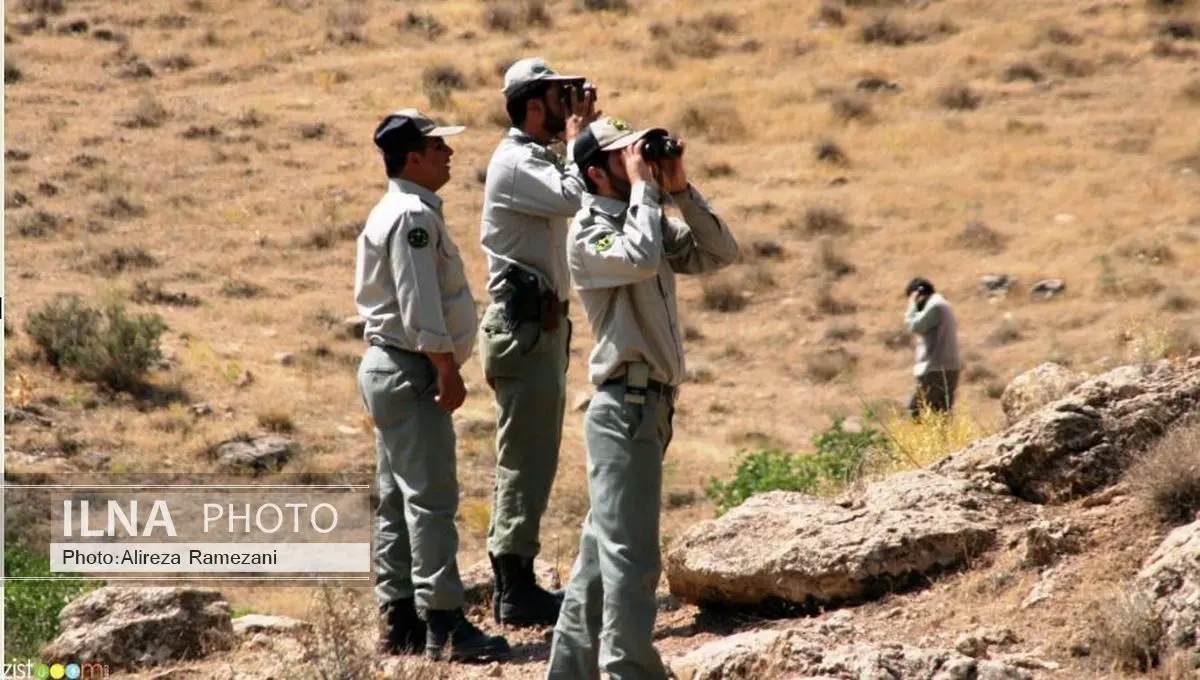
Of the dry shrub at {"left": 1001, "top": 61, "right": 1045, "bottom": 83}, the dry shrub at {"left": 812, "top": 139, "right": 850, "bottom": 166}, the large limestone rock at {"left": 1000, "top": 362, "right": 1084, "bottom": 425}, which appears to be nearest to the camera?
the large limestone rock at {"left": 1000, "top": 362, "right": 1084, "bottom": 425}

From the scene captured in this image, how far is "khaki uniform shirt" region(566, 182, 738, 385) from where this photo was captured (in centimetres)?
528

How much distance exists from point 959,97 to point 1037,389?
939 inches

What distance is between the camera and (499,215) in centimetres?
680

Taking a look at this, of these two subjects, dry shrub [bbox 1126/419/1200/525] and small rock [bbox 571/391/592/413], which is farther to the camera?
small rock [bbox 571/391/592/413]

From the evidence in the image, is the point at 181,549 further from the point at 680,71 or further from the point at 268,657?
the point at 680,71

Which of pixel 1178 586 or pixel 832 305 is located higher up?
pixel 1178 586

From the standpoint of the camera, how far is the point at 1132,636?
5547mm

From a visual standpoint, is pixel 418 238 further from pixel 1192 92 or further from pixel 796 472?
pixel 1192 92

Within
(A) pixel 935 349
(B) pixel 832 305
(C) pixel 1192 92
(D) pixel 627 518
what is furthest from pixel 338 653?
(C) pixel 1192 92

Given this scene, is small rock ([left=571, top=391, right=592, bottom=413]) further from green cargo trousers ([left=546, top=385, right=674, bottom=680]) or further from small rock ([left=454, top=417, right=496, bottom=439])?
green cargo trousers ([left=546, top=385, right=674, bottom=680])

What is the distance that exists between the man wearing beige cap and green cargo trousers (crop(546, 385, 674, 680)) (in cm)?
135

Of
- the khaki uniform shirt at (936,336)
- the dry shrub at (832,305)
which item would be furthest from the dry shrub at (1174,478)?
the dry shrub at (832,305)

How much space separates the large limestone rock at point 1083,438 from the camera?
269 inches

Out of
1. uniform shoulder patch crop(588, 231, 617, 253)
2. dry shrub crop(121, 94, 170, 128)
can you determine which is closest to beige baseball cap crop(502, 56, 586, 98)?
uniform shoulder patch crop(588, 231, 617, 253)
